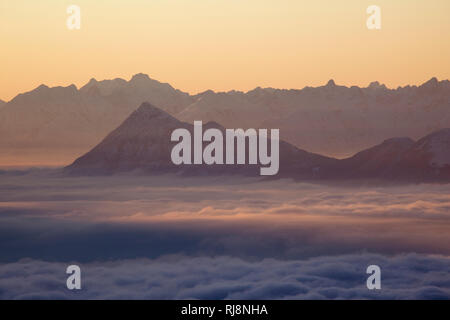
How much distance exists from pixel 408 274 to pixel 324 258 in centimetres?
2599

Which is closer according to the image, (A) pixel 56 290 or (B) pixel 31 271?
(A) pixel 56 290

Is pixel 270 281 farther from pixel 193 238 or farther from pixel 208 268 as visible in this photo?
pixel 193 238

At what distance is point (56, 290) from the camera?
93500 mm

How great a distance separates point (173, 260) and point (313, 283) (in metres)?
47.2

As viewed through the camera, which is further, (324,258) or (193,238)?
(193,238)

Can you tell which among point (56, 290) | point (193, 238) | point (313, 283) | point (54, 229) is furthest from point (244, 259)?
point (54, 229)

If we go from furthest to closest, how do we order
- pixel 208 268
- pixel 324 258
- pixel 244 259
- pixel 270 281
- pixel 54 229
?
pixel 54 229
pixel 244 259
pixel 324 258
pixel 208 268
pixel 270 281
